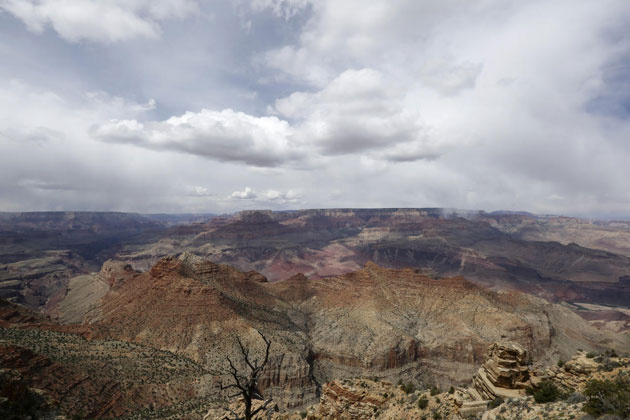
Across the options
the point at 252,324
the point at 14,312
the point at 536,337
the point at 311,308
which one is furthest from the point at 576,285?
the point at 14,312

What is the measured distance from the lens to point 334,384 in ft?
97.8

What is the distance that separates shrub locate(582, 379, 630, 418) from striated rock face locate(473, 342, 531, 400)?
234 inches

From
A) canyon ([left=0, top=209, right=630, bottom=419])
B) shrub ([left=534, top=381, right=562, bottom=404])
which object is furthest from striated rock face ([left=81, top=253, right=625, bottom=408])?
shrub ([left=534, top=381, right=562, bottom=404])

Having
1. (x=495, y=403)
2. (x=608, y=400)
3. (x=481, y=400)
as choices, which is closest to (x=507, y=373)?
(x=481, y=400)

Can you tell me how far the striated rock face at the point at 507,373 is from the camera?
69.4 ft

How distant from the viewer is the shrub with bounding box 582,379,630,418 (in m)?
13.4

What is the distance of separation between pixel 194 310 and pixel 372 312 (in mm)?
44133

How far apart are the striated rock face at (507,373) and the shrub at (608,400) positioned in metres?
5.93

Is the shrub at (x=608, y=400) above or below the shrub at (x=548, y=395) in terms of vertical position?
above

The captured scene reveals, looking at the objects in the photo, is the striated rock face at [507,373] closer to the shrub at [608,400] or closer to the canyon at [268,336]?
the shrub at [608,400]

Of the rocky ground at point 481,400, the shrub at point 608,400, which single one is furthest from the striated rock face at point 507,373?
the shrub at point 608,400

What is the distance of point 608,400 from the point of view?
45.8 ft

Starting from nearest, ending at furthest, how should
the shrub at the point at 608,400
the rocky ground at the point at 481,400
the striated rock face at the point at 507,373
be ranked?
the shrub at the point at 608,400 < the rocky ground at the point at 481,400 < the striated rock face at the point at 507,373

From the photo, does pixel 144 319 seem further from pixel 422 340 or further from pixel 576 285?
pixel 576 285
